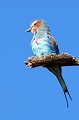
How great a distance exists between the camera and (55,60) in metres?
4.93

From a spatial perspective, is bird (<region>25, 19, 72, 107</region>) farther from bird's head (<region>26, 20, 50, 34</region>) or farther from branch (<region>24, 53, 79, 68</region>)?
branch (<region>24, 53, 79, 68</region>)

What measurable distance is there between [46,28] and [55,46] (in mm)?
869

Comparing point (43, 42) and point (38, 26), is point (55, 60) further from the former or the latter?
point (38, 26)

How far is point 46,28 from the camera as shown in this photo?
9156 millimetres

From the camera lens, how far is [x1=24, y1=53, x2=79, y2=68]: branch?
16.0 ft

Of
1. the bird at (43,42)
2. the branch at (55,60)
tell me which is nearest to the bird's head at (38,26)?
the bird at (43,42)

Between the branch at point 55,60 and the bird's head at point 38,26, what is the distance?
4102 mm

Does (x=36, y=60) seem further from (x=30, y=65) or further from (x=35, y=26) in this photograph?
(x=35, y=26)

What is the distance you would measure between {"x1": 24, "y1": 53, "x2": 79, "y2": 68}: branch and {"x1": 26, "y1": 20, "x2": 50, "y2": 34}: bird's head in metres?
4.10

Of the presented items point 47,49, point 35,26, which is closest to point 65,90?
point 47,49

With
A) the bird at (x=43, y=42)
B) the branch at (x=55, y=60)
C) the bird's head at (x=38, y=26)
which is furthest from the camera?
the bird's head at (x=38, y=26)

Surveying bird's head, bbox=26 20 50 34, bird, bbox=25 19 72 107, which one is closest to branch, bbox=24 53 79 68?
bird, bbox=25 19 72 107

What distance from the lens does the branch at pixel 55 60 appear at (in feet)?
16.0

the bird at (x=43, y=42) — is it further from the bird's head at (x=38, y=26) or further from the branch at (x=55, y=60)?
the branch at (x=55, y=60)
